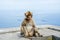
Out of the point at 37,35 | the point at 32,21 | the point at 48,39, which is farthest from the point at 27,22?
the point at 48,39

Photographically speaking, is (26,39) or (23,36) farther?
(23,36)

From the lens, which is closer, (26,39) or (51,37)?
(26,39)

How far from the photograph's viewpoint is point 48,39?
16.2ft

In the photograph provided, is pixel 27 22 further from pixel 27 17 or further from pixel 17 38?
pixel 17 38

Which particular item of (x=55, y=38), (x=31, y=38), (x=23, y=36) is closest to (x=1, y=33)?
(x=23, y=36)

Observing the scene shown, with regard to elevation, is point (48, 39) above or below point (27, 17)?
below

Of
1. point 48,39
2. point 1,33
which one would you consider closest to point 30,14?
point 48,39

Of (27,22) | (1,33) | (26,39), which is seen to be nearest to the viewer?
(26,39)

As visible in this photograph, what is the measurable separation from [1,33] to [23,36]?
964mm

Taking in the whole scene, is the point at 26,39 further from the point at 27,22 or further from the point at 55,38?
the point at 55,38

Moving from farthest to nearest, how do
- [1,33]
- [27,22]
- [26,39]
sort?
1. [1,33]
2. [27,22]
3. [26,39]

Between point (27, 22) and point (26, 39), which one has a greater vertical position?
point (27, 22)

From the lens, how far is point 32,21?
16.4 ft

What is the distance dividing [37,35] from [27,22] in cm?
47
